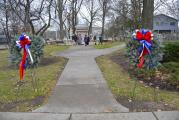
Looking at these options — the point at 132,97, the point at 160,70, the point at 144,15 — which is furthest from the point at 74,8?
the point at 132,97

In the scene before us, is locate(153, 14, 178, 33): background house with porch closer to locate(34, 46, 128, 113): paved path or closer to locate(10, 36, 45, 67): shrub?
locate(10, 36, 45, 67): shrub

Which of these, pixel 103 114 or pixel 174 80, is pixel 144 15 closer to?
pixel 174 80

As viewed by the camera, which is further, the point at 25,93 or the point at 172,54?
the point at 172,54

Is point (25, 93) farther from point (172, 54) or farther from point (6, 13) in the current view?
point (6, 13)

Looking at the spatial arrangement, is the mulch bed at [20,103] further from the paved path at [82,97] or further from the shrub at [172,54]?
the shrub at [172,54]

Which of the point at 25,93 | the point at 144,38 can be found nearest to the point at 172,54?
the point at 144,38

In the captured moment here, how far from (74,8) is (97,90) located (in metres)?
45.1

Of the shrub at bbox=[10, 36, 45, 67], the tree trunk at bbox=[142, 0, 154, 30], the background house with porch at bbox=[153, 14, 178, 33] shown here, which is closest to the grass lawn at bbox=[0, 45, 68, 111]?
the shrub at bbox=[10, 36, 45, 67]

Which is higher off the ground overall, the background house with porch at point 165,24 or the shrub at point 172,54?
the background house with porch at point 165,24

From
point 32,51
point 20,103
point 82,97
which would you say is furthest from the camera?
point 32,51

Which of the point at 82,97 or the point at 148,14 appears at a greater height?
the point at 148,14

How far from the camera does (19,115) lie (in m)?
5.73

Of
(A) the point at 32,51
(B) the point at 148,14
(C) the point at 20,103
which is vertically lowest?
(C) the point at 20,103

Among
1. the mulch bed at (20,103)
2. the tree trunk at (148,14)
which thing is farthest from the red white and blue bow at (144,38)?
the tree trunk at (148,14)
